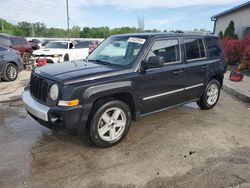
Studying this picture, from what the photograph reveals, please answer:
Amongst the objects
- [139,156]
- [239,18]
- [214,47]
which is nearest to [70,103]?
[139,156]

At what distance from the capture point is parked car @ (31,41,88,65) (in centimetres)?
1350

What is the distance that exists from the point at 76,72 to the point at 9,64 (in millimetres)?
7069

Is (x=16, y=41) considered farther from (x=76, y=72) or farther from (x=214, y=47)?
(x=76, y=72)

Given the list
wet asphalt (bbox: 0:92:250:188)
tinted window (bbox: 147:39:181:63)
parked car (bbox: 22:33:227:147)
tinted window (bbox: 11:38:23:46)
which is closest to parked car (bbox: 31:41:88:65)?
tinted window (bbox: 11:38:23:46)

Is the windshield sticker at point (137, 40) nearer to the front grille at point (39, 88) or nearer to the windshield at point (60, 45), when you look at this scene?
the front grille at point (39, 88)

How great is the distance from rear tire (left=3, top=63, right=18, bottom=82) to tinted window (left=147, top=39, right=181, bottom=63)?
7207mm

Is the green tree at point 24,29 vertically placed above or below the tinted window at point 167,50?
above

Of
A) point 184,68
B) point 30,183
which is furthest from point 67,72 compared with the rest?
point 184,68

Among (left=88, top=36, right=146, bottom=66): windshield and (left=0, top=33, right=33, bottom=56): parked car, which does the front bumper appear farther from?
(left=0, top=33, right=33, bottom=56): parked car

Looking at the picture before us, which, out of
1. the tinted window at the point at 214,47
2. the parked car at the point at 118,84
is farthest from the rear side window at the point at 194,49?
the tinted window at the point at 214,47

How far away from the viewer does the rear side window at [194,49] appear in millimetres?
5480

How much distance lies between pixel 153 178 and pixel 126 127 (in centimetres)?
120

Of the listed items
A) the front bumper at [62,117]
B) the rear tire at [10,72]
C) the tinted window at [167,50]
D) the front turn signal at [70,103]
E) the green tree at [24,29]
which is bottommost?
the rear tire at [10,72]

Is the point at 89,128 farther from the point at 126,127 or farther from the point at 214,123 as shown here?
the point at 214,123
